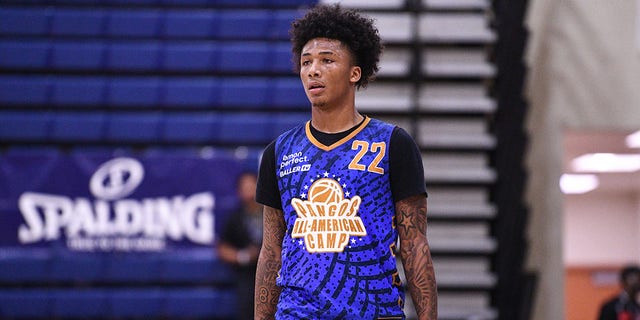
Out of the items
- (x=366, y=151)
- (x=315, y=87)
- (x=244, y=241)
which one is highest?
(x=315, y=87)

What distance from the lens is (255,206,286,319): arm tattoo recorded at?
113 inches

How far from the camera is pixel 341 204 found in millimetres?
2676

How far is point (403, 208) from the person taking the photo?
2.72 m

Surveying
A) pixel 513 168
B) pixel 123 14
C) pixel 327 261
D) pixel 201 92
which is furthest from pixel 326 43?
pixel 123 14

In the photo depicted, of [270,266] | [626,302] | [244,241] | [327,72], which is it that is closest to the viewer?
[327,72]

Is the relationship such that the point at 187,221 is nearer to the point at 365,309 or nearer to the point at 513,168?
the point at 513,168

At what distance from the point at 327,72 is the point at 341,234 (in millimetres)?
527

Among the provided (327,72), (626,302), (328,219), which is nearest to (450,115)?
(626,302)

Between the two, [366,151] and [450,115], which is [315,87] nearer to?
[366,151]

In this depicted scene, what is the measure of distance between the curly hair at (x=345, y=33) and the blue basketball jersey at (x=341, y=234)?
10.5 inches

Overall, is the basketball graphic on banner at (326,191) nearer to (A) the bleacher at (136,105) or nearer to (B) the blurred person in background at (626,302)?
(A) the bleacher at (136,105)

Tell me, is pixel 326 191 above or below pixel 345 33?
below

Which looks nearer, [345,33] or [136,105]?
[345,33]

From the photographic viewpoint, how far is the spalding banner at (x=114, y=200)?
7.33 meters
